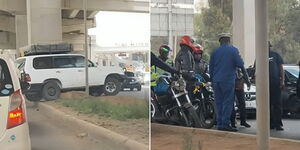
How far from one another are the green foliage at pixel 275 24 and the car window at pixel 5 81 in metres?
3.01

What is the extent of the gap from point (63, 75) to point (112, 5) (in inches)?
41.9

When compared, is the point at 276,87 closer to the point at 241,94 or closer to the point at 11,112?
the point at 241,94

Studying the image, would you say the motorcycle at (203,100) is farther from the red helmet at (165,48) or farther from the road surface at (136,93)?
the road surface at (136,93)

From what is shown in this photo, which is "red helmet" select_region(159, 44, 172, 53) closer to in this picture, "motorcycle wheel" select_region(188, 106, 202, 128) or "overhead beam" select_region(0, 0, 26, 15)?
"motorcycle wheel" select_region(188, 106, 202, 128)

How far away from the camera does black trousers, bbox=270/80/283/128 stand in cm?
626

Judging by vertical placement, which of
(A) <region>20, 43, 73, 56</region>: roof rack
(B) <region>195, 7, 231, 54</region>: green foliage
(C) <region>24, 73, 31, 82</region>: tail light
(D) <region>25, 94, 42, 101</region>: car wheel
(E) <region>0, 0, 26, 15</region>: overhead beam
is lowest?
(D) <region>25, 94, 42, 101</region>: car wheel

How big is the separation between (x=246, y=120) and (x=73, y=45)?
2.69 metres

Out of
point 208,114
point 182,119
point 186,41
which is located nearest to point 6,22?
point 186,41

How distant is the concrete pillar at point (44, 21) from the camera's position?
580 centimetres

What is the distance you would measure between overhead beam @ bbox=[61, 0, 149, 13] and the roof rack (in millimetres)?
502

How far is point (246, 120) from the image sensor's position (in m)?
6.79

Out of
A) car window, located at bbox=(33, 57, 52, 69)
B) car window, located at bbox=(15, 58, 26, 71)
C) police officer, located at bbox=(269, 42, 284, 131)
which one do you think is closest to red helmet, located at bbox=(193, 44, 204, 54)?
police officer, located at bbox=(269, 42, 284, 131)

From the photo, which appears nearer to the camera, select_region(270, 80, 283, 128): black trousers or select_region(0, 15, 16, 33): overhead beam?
select_region(0, 15, 16, 33): overhead beam

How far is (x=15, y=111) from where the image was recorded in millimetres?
4727
